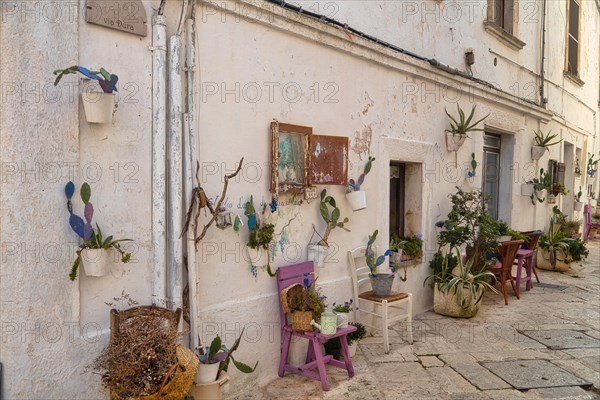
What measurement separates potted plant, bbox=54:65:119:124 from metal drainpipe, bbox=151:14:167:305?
352 millimetres

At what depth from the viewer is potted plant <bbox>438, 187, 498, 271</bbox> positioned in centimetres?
610

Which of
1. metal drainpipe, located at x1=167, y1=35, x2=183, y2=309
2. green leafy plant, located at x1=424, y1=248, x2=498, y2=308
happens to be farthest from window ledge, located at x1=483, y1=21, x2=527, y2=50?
metal drainpipe, located at x1=167, y1=35, x2=183, y2=309

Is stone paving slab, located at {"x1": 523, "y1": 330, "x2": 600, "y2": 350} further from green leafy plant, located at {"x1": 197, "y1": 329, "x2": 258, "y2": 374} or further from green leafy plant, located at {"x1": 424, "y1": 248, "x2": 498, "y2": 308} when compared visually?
green leafy plant, located at {"x1": 197, "y1": 329, "x2": 258, "y2": 374}

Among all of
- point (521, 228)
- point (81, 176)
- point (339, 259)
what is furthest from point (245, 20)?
point (521, 228)

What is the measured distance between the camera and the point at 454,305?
5840 millimetres

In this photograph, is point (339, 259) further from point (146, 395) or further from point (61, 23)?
point (61, 23)

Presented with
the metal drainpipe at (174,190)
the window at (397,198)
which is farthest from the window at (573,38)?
the metal drainpipe at (174,190)

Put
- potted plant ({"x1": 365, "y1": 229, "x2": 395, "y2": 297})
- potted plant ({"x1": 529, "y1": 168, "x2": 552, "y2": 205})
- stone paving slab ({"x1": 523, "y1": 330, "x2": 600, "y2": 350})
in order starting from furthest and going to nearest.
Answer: potted plant ({"x1": 529, "y1": 168, "x2": 552, "y2": 205}) < stone paving slab ({"x1": 523, "y1": 330, "x2": 600, "y2": 350}) < potted plant ({"x1": 365, "y1": 229, "x2": 395, "y2": 297})

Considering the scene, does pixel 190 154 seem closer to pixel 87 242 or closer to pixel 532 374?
pixel 87 242

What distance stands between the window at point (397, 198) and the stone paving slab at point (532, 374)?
204 cm

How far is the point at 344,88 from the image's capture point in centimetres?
471

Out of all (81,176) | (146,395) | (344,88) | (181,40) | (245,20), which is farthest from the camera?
(344,88)

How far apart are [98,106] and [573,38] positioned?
12087 mm

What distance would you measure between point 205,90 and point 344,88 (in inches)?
68.1
